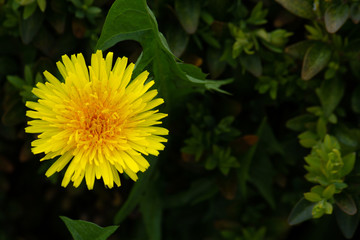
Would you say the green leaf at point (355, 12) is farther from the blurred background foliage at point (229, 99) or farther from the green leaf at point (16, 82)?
the green leaf at point (16, 82)

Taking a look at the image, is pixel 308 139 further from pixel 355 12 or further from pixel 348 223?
pixel 355 12

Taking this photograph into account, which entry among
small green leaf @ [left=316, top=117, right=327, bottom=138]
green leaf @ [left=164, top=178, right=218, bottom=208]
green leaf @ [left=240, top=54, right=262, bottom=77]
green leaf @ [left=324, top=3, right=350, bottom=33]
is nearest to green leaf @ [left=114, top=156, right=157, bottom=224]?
green leaf @ [left=164, top=178, right=218, bottom=208]

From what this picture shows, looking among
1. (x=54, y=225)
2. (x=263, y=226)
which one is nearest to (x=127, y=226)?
(x=54, y=225)

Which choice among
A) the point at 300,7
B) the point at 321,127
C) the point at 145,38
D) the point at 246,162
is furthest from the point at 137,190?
the point at 300,7

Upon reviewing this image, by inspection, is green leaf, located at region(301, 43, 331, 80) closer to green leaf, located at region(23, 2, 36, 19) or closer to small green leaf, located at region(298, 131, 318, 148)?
small green leaf, located at region(298, 131, 318, 148)

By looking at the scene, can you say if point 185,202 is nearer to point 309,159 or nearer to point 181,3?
point 309,159

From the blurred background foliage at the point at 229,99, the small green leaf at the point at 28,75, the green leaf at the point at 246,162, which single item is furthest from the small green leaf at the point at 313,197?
the small green leaf at the point at 28,75
